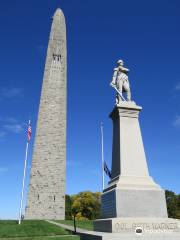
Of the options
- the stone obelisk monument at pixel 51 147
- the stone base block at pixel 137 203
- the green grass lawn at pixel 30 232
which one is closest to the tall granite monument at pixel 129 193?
the stone base block at pixel 137 203

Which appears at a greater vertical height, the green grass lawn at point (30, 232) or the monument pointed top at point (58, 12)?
the monument pointed top at point (58, 12)

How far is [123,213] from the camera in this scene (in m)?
8.19

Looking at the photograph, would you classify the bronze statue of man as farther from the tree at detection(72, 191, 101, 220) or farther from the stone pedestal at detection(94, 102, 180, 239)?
the tree at detection(72, 191, 101, 220)

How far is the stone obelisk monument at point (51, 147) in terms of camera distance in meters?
32.4

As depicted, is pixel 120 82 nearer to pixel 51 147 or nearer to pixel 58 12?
pixel 51 147

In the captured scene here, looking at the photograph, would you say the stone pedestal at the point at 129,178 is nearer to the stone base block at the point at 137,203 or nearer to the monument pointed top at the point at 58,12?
the stone base block at the point at 137,203

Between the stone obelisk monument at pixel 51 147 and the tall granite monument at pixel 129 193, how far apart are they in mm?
24420

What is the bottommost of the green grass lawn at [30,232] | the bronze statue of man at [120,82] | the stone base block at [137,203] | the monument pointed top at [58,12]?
the green grass lawn at [30,232]

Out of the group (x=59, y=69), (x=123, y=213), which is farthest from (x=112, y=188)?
(x=59, y=69)

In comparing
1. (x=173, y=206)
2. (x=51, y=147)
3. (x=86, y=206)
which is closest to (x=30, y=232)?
(x=51, y=147)

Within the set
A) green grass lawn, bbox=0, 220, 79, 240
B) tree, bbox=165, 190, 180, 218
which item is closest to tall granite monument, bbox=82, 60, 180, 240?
green grass lawn, bbox=0, 220, 79, 240

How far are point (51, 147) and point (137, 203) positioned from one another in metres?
27.5

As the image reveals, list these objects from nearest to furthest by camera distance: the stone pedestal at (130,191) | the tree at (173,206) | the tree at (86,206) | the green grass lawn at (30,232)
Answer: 1. the stone pedestal at (130,191)
2. the green grass lawn at (30,232)
3. the tree at (173,206)
4. the tree at (86,206)

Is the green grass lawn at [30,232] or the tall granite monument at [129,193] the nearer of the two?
the tall granite monument at [129,193]
